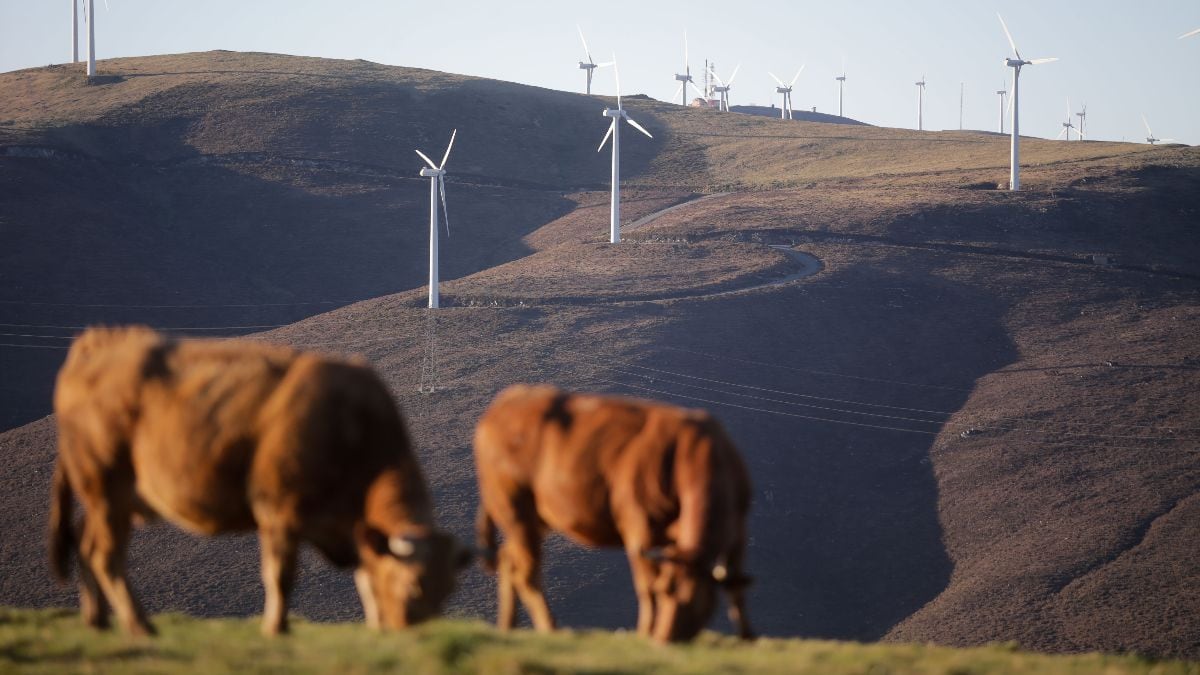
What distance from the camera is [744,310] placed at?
8294 centimetres

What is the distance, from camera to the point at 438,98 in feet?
546

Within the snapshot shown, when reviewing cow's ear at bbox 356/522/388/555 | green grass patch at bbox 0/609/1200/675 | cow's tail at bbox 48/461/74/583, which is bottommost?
green grass patch at bbox 0/609/1200/675

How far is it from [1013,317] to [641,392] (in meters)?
31.2

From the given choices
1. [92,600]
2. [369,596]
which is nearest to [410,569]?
[369,596]

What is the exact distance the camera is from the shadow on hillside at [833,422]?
54.8m

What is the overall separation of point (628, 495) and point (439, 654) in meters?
3.66

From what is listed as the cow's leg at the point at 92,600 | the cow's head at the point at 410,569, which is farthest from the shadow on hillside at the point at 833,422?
the cow's head at the point at 410,569

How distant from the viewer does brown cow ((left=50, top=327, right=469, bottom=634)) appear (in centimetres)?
1245

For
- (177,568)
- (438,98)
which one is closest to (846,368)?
(177,568)

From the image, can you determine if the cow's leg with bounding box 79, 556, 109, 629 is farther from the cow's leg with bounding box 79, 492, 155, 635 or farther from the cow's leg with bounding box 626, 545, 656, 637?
the cow's leg with bounding box 626, 545, 656, 637

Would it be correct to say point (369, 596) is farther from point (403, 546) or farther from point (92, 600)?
point (92, 600)

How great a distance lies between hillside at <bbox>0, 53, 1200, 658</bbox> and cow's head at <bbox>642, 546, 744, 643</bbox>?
123 ft

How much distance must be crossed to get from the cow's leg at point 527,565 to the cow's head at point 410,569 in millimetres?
2694

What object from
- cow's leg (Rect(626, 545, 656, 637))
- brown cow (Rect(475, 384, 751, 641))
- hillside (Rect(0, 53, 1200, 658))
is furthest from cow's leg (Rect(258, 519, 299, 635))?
hillside (Rect(0, 53, 1200, 658))
